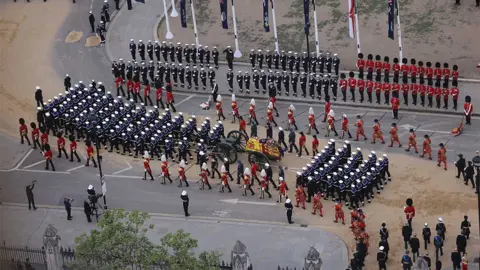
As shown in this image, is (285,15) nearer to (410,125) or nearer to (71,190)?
(410,125)

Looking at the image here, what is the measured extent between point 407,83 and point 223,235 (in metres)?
17.3

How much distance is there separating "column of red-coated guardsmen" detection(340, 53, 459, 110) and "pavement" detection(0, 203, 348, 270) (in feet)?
46.0

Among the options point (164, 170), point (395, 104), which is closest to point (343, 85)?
point (395, 104)

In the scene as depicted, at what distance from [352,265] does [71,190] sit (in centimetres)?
1700

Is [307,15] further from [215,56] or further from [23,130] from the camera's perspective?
[23,130]

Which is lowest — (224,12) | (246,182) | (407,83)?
(246,182)

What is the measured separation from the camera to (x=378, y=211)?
71000 millimetres

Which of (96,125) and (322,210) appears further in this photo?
(96,125)

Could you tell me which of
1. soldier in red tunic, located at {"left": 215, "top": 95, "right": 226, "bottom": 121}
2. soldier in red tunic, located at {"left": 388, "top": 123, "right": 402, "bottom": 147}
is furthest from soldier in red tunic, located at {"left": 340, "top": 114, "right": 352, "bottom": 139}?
A: soldier in red tunic, located at {"left": 215, "top": 95, "right": 226, "bottom": 121}

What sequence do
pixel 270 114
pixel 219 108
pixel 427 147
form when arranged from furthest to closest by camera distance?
pixel 219 108 < pixel 270 114 < pixel 427 147

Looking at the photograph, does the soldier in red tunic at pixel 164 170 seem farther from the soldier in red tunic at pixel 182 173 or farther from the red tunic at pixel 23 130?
the red tunic at pixel 23 130

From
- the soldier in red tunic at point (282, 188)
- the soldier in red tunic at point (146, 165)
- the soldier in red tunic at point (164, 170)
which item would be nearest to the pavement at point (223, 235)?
the soldier in red tunic at point (282, 188)

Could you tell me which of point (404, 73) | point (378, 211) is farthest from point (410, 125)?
point (378, 211)

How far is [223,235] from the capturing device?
229 ft
